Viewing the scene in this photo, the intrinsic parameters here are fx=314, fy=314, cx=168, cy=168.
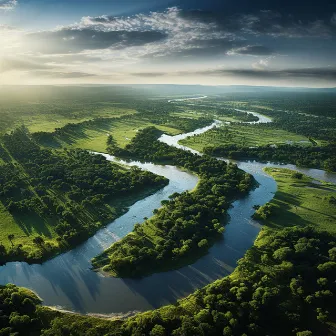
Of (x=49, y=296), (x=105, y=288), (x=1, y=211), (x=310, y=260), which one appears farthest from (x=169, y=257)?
(x=1, y=211)

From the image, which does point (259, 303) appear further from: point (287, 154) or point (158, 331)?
point (287, 154)

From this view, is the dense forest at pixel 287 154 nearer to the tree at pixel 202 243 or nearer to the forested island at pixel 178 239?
the forested island at pixel 178 239

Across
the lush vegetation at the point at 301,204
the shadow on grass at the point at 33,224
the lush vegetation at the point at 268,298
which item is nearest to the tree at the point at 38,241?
the shadow on grass at the point at 33,224

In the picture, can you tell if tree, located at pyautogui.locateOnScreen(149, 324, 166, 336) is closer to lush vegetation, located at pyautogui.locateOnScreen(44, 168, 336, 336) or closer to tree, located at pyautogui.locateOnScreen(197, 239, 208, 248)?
lush vegetation, located at pyautogui.locateOnScreen(44, 168, 336, 336)

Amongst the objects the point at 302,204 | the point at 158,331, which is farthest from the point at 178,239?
the point at 302,204

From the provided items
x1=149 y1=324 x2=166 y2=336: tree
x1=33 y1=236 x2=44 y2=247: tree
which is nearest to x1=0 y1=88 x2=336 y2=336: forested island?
x1=149 y1=324 x2=166 y2=336: tree

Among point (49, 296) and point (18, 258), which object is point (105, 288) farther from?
point (18, 258)
